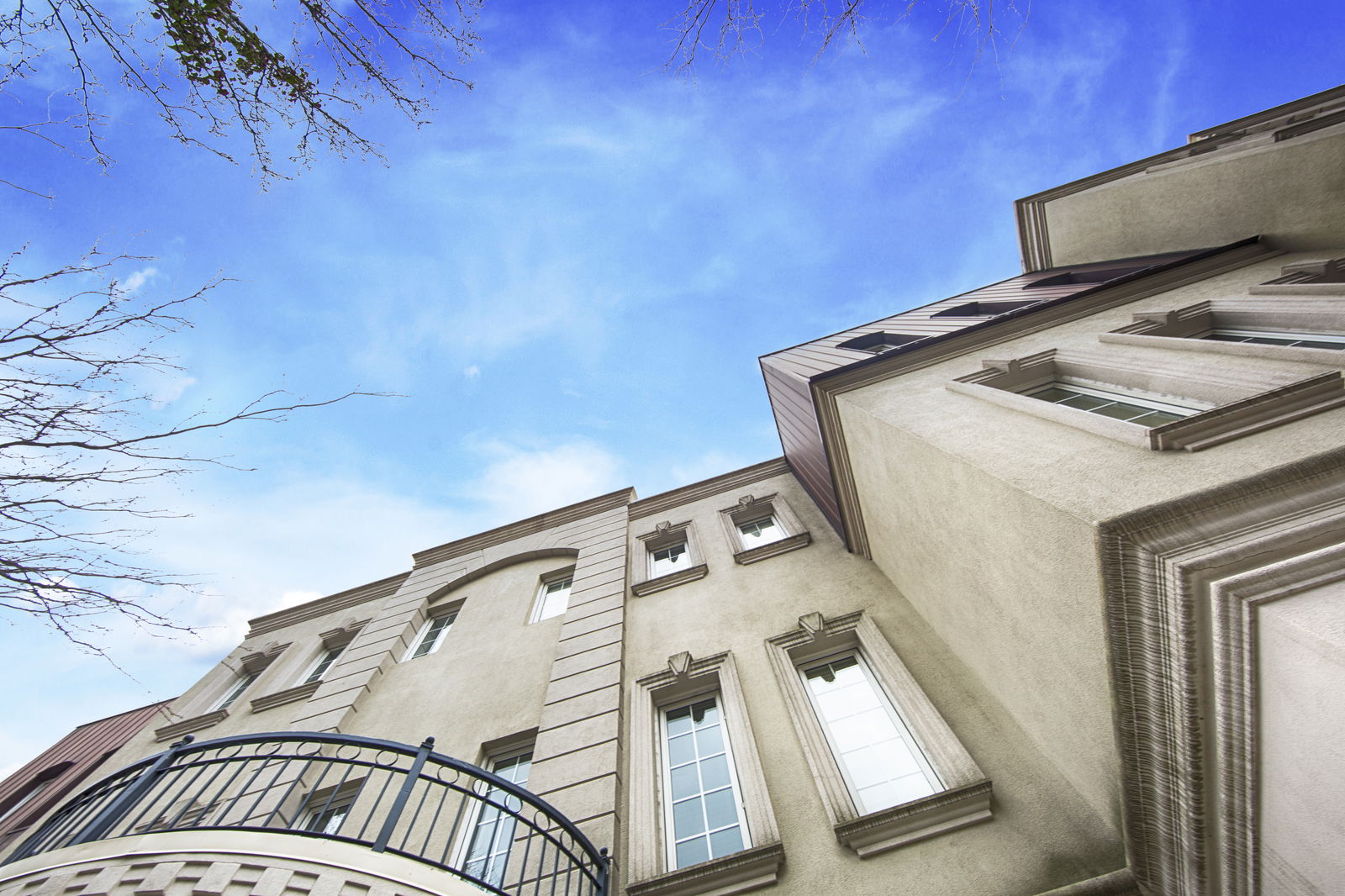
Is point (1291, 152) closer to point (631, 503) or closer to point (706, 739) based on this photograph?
point (706, 739)

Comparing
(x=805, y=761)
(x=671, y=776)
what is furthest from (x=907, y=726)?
(x=671, y=776)

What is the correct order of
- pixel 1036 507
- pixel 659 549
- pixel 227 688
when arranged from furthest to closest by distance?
pixel 659 549, pixel 227 688, pixel 1036 507

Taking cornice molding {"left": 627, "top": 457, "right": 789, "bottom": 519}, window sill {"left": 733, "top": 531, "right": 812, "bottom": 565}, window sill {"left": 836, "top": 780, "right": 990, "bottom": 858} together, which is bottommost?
window sill {"left": 836, "top": 780, "right": 990, "bottom": 858}

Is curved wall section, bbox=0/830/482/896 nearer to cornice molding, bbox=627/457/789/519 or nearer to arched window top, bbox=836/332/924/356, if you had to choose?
cornice molding, bbox=627/457/789/519

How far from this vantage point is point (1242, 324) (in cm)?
688

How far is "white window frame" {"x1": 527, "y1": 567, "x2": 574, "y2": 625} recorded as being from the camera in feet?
35.6

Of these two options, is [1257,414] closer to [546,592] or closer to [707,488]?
[707,488]

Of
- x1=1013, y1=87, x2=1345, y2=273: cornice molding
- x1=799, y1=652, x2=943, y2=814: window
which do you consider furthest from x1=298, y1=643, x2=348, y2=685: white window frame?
x1=1013, y1=87, x2=1345, y2=273: cornice molding

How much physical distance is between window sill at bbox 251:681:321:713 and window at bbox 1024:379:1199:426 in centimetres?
1236

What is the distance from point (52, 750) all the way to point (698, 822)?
1714 centimetres

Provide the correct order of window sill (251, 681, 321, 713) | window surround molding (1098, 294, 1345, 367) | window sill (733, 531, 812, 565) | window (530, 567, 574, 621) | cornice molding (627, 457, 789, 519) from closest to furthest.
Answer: window surround molding (1098, 294, 1345, 367) → window sill (733, 531, 812, 565) → window sill (251, 681, 321, 713) → window (530, 567, 574, 621) → cornice molding (627, 457, 789, 519)

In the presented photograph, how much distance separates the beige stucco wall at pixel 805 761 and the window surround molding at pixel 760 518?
6.9 inches

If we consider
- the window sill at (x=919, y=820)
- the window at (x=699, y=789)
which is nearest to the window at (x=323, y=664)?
the window at (x=699, y=789)

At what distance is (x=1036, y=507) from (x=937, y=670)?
3.15 m
